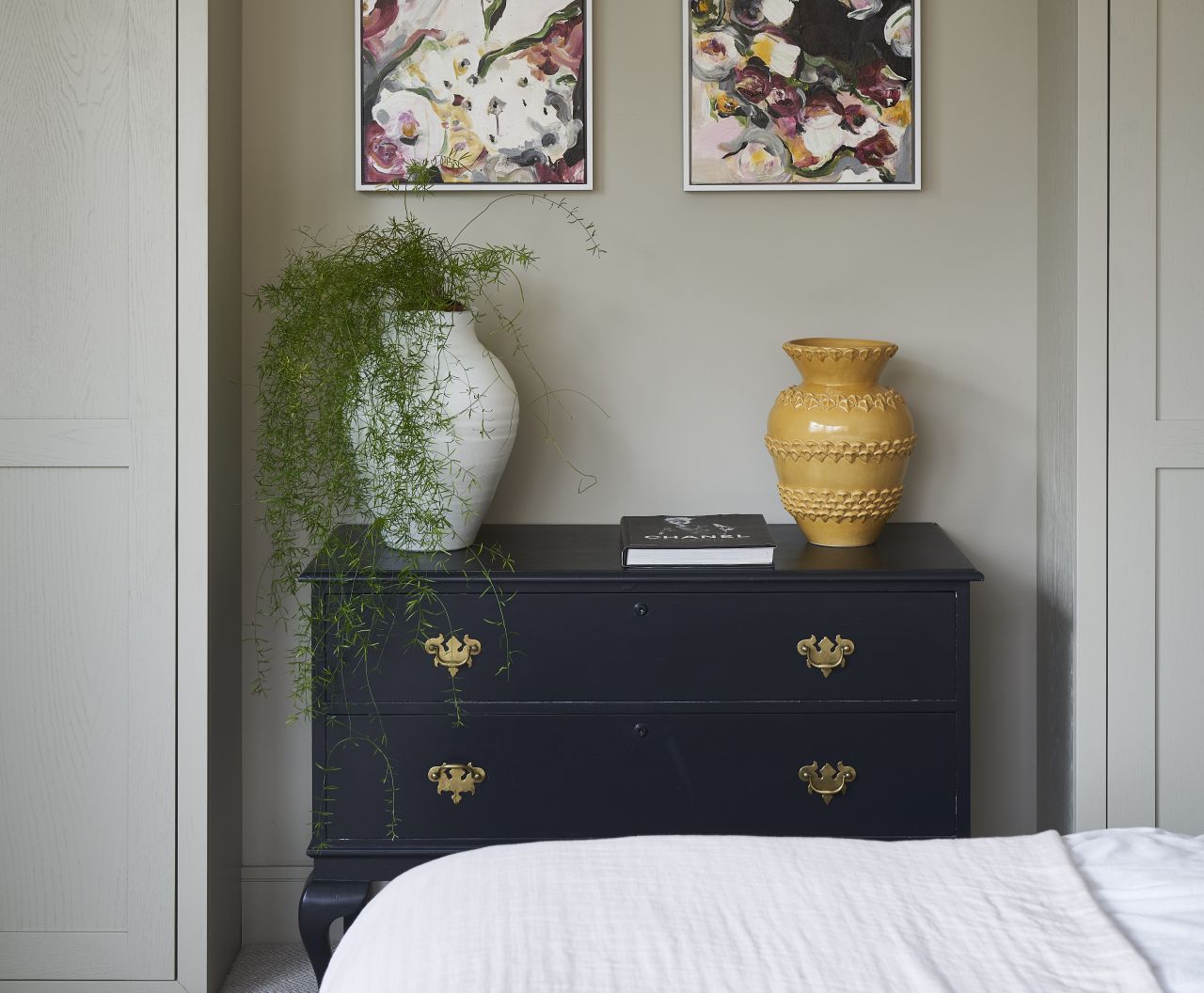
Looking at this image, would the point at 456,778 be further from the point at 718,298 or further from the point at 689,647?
the point at 718,298

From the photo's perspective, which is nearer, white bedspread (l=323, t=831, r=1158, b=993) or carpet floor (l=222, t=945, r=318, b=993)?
white bedspread (l=323, t=831, r=1158, b=993)

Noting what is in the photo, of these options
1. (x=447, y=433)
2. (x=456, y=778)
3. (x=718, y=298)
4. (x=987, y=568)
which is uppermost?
(x=718, y=298)

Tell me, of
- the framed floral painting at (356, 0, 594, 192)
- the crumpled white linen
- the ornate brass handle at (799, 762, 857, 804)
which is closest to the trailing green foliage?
the framed floral painting at (356, 0, 594, 192)

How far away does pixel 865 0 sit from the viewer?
2.38 metres

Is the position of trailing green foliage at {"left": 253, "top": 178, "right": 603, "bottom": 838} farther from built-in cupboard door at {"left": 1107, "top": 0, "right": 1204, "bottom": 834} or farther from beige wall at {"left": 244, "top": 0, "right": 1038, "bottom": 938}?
built-in cupboard door at {"left": 1107, "top": 0, "right": 1204, "bottom": 834}

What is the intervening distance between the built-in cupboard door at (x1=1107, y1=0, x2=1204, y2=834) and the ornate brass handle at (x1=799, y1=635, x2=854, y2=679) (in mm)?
517

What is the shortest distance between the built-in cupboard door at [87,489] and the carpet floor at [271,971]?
210mm

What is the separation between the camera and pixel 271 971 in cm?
239

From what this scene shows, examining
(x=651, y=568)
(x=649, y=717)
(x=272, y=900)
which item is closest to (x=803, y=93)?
(x=651, y=568)

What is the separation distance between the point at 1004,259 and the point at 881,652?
2.96ft

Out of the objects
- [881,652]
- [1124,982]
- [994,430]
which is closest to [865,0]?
[994,430]

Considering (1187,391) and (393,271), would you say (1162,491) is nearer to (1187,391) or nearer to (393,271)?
(1187,391)

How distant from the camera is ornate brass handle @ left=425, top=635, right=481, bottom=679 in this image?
82.0 inches

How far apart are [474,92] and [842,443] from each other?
1.01 meters
